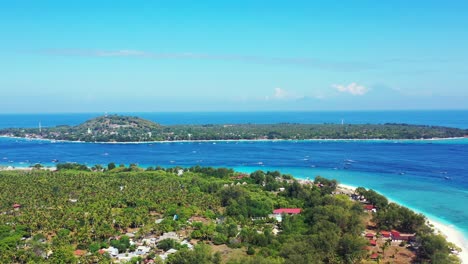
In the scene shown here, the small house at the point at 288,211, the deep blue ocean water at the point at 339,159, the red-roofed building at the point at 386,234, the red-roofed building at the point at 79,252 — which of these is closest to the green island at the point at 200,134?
the deep blue ocean water at the point at 339,159

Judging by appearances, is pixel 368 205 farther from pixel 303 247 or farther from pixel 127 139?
pixel 127 139

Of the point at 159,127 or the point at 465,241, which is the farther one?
the point at 159,127

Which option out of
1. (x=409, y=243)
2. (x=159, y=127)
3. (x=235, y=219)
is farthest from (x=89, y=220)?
(x=159, y=127)

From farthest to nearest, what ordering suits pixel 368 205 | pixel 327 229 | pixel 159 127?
→ pixel 159 127 → pixel 368 205 → pixel 327 229

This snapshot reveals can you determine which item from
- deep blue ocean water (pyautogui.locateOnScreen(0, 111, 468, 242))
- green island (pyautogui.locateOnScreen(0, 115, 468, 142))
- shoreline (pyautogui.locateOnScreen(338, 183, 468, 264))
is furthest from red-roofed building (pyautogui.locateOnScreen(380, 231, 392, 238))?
green island (pyautogui.locateOnScreen(0, 115, 468, 142))

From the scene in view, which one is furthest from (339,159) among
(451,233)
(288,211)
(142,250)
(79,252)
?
(79,252)

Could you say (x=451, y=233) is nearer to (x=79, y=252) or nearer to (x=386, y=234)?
(x=386, y=234)

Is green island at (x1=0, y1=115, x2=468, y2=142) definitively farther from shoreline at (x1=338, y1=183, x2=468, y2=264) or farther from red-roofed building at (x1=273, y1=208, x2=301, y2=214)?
red-roofed building at (x1=273, y1=208, x2=301, y2=214)
